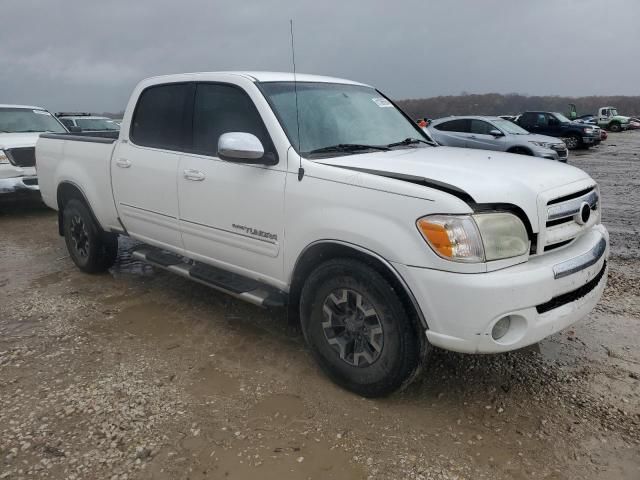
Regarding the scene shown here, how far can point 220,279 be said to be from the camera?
12.7 ft

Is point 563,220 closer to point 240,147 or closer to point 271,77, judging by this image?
point 240,147

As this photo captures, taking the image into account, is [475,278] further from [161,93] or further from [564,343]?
[161,93]

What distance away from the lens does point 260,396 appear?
318 cm

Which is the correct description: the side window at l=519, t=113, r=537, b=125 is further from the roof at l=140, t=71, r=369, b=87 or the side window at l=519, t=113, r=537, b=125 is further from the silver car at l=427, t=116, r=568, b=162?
the roof at l=140, t=71, r=369, b=87

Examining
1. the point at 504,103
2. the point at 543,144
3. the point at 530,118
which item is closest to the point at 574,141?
the point at 530,118

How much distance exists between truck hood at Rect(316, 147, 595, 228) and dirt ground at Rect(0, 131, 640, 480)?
45.9 inches

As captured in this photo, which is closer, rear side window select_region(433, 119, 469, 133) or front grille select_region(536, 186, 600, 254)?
front grille select_region(536, 186, 600, 254)

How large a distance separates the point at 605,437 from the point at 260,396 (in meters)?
1.89

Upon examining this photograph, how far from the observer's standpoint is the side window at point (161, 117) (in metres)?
4.19

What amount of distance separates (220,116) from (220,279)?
1.19 m

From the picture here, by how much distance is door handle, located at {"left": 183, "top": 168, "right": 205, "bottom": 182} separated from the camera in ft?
12.6

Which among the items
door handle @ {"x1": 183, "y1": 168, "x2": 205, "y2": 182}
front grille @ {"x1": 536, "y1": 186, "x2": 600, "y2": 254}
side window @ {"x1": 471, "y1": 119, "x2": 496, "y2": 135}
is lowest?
front grille @ {"x1": 536, "y1": 186, "x2": 600, "y2": 254}

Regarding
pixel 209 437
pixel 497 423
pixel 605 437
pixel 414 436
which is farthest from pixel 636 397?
pixel 209 437

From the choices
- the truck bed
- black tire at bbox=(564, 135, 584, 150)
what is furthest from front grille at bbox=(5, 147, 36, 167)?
black tire at bbox=(564, 135, 584, 150)
